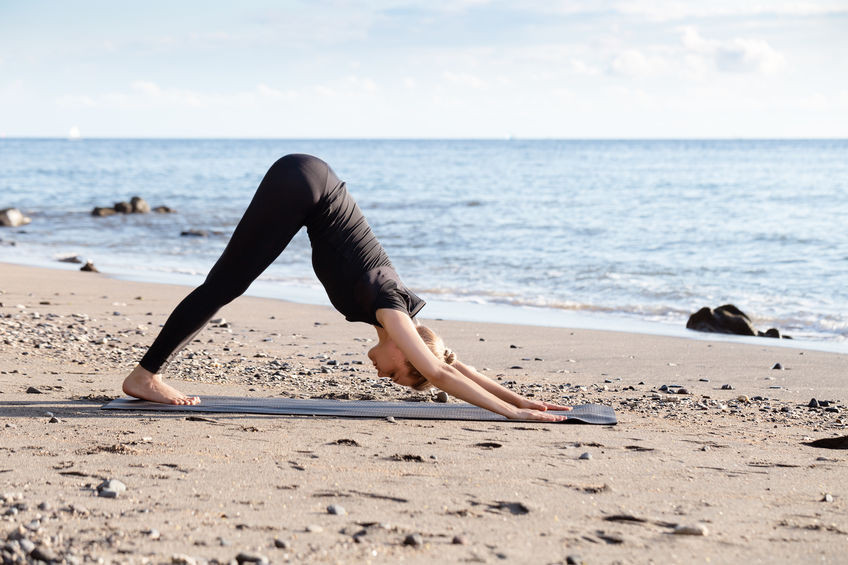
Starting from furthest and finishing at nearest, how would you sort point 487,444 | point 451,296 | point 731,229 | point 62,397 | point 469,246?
point 731,229 < point 469,246 < point 451,296 < point 62,397 < point 487,444

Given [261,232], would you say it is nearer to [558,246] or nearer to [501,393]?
[501,393]

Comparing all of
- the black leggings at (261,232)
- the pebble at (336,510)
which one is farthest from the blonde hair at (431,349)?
the pebble at (336,510)

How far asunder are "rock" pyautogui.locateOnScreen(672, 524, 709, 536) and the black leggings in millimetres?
2424

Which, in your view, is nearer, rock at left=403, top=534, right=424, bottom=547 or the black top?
rock at left=403, top=534, right=424, bottom=547

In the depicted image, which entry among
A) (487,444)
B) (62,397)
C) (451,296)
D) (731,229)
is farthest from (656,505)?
(731,229)

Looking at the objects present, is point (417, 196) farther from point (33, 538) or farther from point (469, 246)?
point (33, 538)

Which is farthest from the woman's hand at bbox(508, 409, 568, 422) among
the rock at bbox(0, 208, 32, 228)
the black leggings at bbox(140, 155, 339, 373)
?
the rock at bbox(0, 208, 32, 228)

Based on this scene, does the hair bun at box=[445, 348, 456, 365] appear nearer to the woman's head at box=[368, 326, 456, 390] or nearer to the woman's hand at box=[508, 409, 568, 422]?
the woman's head at box=[368, 326, 456, 390]

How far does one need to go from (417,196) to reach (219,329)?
28.9m

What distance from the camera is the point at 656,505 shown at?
341 cm

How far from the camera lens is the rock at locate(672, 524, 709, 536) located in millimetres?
3084

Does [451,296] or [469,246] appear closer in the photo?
[451,296]

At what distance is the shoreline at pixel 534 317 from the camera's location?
9.29 m

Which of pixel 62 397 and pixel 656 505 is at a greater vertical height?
pixel 656 505
